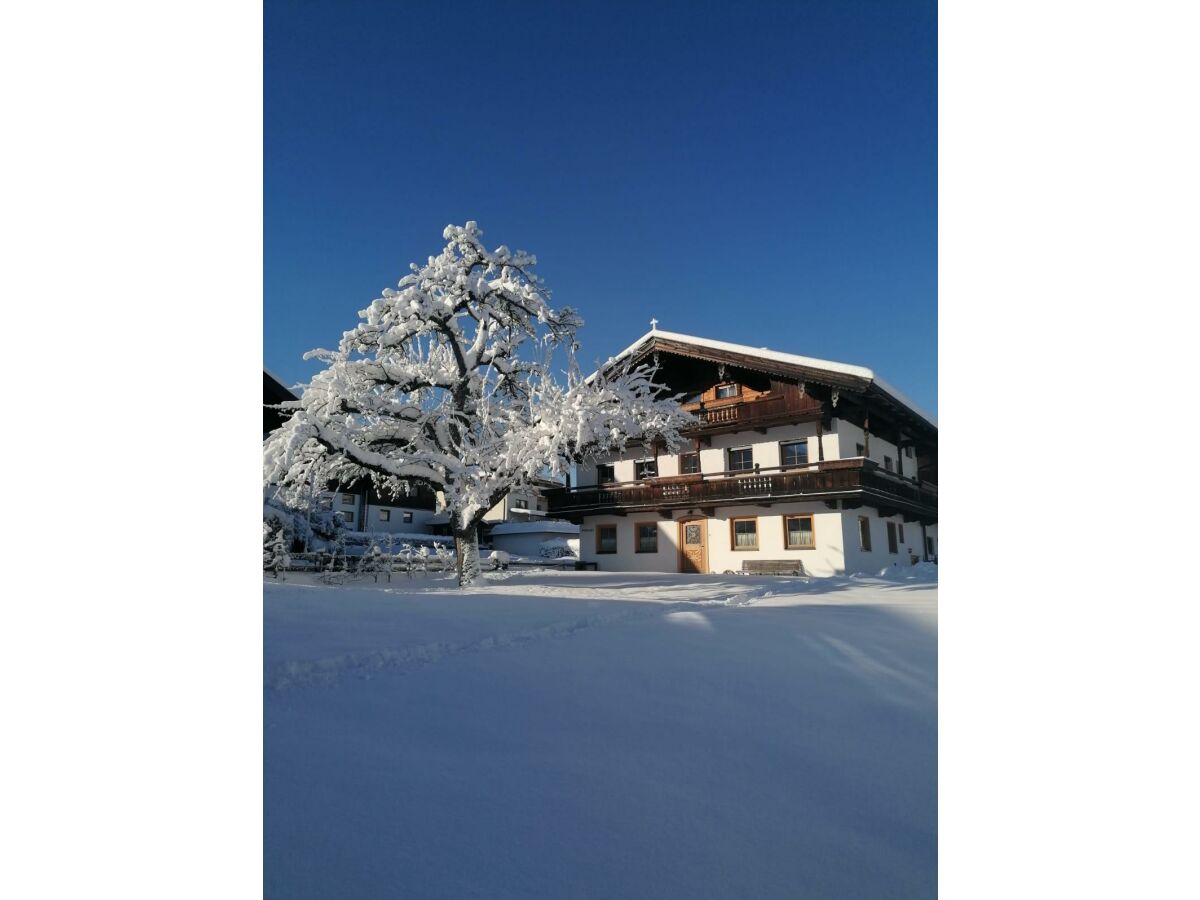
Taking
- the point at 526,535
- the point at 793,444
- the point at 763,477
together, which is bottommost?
the point at 526,535

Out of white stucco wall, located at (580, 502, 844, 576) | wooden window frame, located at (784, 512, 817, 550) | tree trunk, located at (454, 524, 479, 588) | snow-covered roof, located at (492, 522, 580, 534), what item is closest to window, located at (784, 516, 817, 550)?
wooden window frame, located at (784, 512, 817, 550)

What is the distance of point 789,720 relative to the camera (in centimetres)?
326

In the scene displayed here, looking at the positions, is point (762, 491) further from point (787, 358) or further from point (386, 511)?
point (386, 511)

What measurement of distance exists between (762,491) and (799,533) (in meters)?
1.77

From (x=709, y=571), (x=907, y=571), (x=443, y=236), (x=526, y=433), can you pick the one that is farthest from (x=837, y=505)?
(x=443, y=236)

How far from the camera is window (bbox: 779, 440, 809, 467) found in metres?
19.3

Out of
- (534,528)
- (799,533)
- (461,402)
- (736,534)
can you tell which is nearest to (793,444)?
(799,533)

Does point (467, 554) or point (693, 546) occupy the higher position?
point (467, 554)

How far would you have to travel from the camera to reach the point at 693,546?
21.1 meters

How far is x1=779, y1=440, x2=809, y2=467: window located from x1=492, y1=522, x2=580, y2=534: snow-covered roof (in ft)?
56.3

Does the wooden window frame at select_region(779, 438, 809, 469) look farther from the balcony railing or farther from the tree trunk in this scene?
the tree trunk

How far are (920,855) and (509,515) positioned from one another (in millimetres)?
38370

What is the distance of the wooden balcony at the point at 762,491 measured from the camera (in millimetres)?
17547
